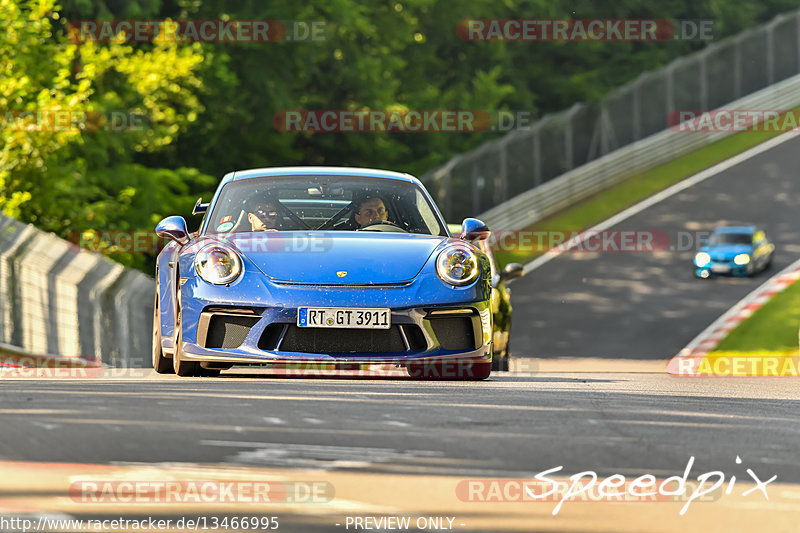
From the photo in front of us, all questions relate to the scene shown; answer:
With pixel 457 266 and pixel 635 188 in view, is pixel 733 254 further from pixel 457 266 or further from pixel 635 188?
pixel 457 266

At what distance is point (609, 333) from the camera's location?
30734 millimetres

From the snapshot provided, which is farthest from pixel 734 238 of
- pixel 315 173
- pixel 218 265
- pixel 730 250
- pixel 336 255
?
pixel 218 265

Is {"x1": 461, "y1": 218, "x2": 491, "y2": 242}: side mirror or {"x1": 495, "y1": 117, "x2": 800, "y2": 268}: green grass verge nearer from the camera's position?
{"x1": 461, "y1": 218, "x2": 491, "y2": 242}: side mirror

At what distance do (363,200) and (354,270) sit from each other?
128cm

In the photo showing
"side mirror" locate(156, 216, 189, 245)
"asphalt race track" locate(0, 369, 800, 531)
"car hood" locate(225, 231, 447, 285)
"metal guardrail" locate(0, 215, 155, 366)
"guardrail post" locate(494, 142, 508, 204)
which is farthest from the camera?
"guardrail post" locate(494, 142, 508, 204)

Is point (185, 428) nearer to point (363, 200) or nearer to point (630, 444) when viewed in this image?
point (630, 444)

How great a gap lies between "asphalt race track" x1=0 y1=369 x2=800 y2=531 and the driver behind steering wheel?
1535 millimetres

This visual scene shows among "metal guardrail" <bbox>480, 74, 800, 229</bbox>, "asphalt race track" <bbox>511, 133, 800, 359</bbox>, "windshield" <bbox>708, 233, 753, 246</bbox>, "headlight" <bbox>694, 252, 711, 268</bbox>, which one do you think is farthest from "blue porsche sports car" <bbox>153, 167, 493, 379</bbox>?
"metal guardrail" <bbox>480, 74, 800, 229</bbox>

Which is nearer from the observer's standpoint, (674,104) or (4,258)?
(4,258)

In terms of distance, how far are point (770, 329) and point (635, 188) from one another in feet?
56.6

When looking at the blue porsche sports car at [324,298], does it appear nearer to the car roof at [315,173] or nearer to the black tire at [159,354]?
the black tire at [159,354]

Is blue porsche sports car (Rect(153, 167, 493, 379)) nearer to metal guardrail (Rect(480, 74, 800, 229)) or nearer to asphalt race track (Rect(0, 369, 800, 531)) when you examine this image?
asphalt race track (Rect(0, 369, 800, 531))

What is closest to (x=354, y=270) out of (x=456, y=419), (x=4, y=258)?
(x=456, y=419)

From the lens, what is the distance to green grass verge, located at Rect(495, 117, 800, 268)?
41.5 meters
